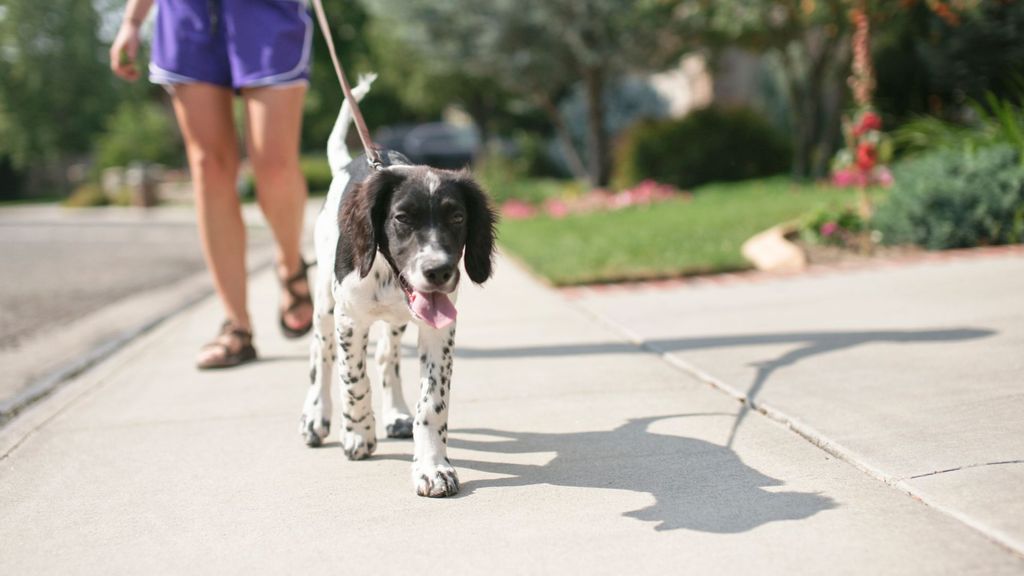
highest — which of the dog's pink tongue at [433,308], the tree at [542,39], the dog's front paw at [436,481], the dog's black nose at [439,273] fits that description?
the tree at [542,39]

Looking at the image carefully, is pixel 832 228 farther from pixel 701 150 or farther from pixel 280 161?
pixel 701 150

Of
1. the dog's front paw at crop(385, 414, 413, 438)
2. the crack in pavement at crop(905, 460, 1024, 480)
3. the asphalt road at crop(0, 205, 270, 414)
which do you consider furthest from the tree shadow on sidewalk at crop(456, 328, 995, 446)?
the asphalt road at crop(0, 205, 270, 414)

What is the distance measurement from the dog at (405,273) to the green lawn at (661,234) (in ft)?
13.1

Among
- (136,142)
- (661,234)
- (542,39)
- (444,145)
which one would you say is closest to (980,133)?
(661,234)

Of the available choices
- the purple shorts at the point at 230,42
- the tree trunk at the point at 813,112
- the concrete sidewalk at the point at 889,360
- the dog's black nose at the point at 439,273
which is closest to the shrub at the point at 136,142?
the tree trunk at the point at 813,112

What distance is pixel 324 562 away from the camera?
2.47 metres

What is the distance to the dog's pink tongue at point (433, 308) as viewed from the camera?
283cm

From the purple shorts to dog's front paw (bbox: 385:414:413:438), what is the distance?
72.7 inches

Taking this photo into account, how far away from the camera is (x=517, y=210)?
1388 cm

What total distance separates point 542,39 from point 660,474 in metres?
14.0

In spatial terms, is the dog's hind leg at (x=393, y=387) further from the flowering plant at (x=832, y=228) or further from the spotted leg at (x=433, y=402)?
the flowering plant at (x=832, y=228)

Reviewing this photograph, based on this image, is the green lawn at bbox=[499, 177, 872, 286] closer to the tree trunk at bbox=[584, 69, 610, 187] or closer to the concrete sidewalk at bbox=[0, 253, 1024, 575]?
the concrete sidewalk at bbox=[0, 253, 1024, 575]

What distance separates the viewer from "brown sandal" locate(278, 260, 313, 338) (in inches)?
192

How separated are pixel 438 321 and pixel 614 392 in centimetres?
146
